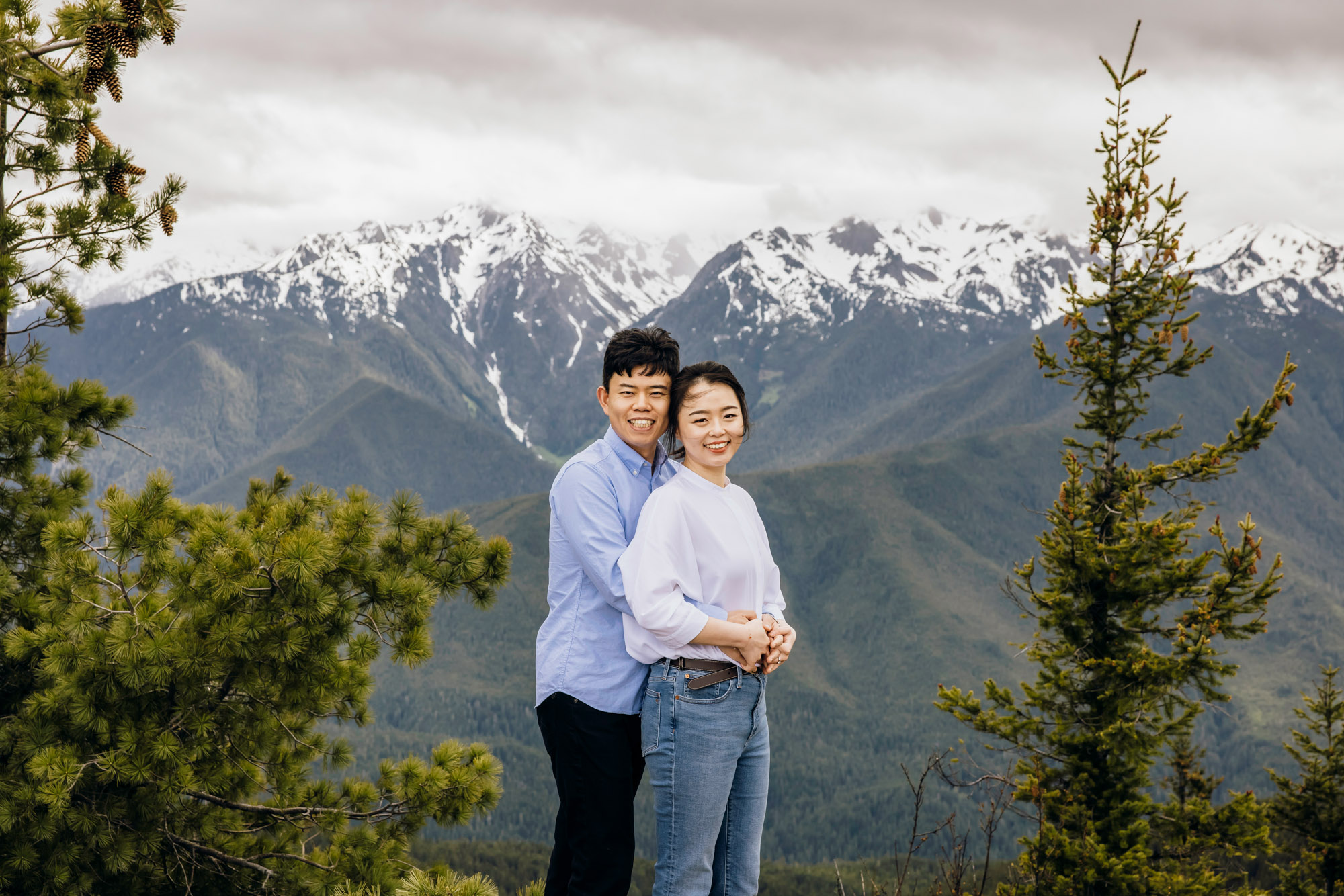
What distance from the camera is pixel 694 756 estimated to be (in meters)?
5.26

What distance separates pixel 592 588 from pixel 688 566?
723mm

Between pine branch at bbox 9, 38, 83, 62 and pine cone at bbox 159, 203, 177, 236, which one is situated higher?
pine branch at bbox 9, 38, 83, 62

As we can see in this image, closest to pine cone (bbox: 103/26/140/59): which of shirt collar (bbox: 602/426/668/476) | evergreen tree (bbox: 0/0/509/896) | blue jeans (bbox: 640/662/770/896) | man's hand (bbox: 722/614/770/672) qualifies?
evergreen tree (bbox: 0/0/509/896)

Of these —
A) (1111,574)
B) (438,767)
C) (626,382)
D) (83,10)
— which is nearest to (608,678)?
(626,382)

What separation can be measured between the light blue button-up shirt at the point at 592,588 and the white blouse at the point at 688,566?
0.46ft

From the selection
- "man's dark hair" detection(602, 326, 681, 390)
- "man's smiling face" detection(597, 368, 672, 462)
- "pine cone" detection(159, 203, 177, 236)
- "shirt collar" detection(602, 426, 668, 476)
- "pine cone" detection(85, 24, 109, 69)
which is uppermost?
"pine cone" detection(85, 24, 109, 69)

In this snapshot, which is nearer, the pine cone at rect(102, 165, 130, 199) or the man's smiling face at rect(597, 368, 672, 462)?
the man's smiling face at rect(597, 368, 672, 462)

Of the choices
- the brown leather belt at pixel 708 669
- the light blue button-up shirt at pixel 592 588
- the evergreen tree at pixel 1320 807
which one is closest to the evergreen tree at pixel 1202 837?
the evergreen tree at pixel 1320 807

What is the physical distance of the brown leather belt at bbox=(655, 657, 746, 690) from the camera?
5242 mm

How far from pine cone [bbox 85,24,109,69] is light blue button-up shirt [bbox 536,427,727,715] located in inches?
255

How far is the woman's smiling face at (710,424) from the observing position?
5.59m

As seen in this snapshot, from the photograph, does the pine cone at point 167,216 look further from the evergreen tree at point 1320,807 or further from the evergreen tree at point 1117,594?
the evergreen tree at point 1320,807

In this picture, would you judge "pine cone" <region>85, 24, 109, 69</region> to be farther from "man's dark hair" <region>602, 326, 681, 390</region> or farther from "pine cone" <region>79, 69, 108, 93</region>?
"man's dark hair" <region>602, 326, 681, 390</region>

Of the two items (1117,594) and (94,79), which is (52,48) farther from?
(1117,594)
